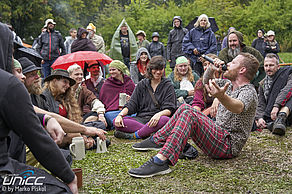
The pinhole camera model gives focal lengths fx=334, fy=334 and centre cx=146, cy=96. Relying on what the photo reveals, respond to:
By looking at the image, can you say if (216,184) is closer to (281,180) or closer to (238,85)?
(281,180)

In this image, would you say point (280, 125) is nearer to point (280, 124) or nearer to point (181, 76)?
point (280, 124)

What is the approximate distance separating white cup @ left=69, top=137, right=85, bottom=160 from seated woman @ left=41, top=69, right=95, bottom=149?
49 centimetres

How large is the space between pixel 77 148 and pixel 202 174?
160 cm

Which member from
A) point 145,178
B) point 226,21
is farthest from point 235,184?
point 226,21

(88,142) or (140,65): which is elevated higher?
(140,65)

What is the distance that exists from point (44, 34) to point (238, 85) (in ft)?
25.5

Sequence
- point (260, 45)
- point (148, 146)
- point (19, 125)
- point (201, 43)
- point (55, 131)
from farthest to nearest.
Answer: point (260, 45), point (201, 43), point (148, 146), point (55, 131), point (19, 125)

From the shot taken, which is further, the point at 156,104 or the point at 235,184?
the point at 156,104

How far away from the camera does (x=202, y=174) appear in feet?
11.3

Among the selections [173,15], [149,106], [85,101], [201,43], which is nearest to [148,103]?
[149,106]


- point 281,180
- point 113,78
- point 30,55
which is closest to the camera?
point 281,180

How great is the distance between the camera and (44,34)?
10.1m

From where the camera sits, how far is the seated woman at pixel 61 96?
15.2 ft

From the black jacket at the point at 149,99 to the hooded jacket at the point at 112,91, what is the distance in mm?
878
